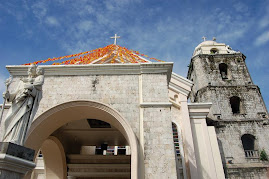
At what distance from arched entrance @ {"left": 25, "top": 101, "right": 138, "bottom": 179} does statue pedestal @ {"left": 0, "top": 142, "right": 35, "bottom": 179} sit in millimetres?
3785

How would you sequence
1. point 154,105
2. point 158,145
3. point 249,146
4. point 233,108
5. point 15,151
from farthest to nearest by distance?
point 233,108 → point 249,146 → point 154,105 → point 158,145 → point 15,151

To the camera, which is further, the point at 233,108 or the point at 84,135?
the point at 233,108

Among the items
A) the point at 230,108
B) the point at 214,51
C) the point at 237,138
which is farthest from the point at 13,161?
the point at 214,51

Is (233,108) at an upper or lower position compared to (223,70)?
lower

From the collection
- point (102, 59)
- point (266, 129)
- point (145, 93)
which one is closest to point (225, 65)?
point (266, 129)

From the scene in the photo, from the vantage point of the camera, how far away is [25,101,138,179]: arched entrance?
7.63 metres

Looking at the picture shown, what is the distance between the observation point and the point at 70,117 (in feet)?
28.0

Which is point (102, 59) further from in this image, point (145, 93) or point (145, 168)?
point (145, 168)

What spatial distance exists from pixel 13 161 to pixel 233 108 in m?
20.4

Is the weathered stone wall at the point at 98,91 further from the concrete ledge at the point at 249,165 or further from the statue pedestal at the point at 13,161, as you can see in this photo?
the concrete ledge at the point at 249,165

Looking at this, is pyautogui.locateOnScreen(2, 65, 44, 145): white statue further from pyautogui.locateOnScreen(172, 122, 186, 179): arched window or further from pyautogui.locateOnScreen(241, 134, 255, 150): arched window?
pyautogui.locateOnScreen(241, 134, 255, 150): arched window

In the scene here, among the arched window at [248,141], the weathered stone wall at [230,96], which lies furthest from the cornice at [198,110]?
the arched window at [248,141]

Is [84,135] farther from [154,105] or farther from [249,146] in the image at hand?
[249,146]

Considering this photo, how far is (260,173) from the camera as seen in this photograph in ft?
49.2
